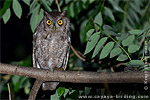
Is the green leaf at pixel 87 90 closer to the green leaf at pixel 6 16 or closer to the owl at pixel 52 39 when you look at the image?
the owl at pixel 52 39

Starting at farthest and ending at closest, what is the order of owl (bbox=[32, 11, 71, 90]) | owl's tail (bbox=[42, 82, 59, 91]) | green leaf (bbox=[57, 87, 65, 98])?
owl (bbox=[32, 11, 71, 90])
owl's tail (bbox=[42, 82, 59, 91])
green leaf (bbox=[57, 87, 65, 98])

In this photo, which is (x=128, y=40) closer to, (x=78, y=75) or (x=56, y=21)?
(x=78, y=75)

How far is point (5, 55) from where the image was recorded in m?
5.54

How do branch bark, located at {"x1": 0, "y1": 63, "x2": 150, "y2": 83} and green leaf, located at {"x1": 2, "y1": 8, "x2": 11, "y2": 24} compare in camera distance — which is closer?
branch bark, located at {"x1": 0, "y1": 63, "x2": 150, "y2": 83}

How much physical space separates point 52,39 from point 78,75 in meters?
1.04

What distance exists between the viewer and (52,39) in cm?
279

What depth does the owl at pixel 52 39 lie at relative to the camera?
9.12ft

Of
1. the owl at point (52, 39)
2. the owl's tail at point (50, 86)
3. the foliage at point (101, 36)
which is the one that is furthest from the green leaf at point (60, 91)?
the owl at point (52, 39)

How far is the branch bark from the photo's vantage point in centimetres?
175

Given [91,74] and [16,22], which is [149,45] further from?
[16,22]

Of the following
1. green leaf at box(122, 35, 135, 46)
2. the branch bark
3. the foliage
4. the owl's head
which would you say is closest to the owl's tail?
the foliage

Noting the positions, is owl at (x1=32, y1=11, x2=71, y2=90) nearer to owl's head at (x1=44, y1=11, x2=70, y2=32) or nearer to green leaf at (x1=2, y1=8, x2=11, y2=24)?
owl's head at (x1=44, y1=11, x2=70, y2=32)

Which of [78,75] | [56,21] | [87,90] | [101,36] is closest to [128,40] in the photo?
[101,36]

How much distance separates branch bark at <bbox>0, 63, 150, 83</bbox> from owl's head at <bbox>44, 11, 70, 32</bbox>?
0.95 m
